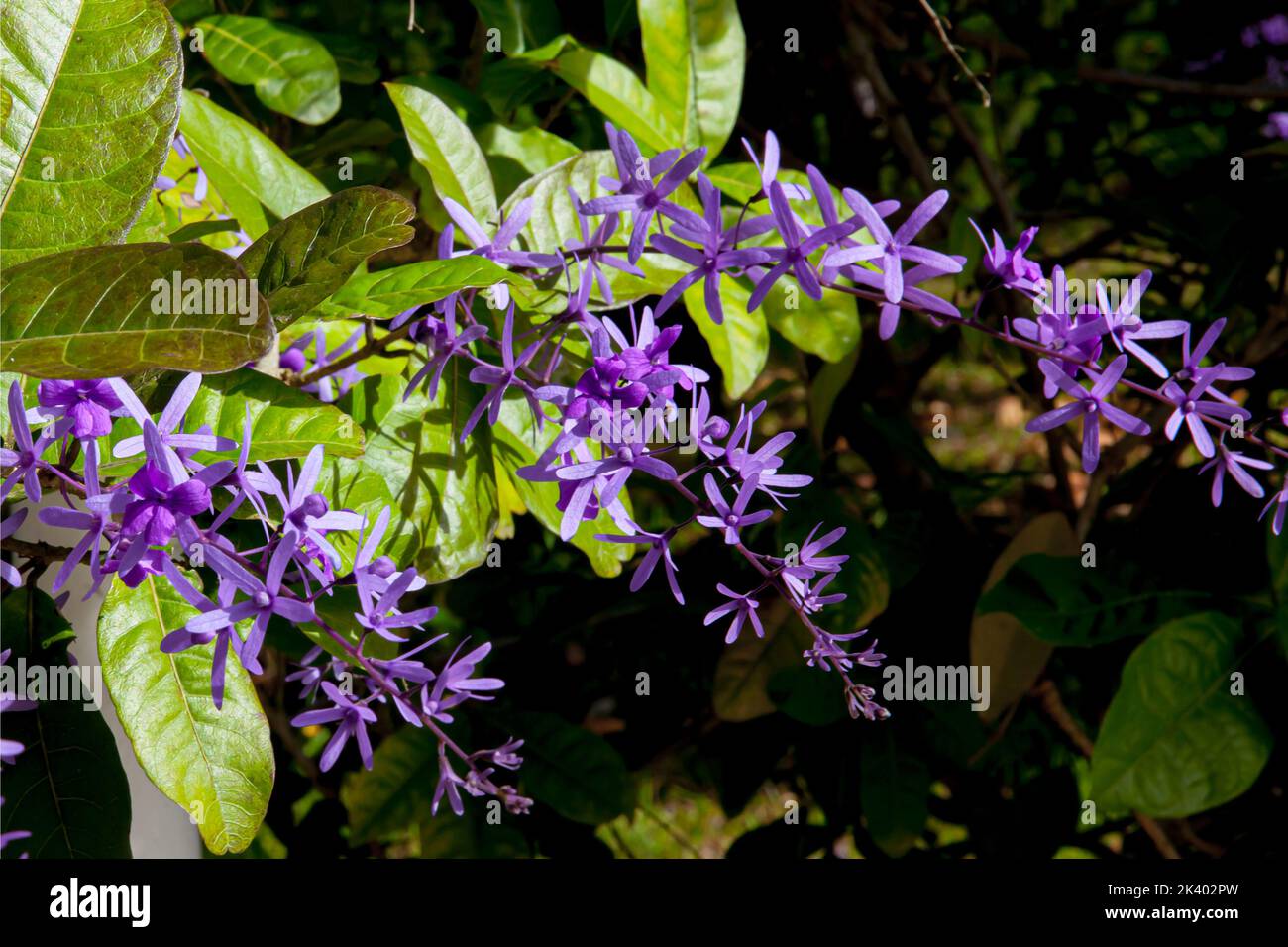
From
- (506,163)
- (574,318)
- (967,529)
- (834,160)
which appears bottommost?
(967,529)

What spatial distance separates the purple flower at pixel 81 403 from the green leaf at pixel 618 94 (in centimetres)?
57

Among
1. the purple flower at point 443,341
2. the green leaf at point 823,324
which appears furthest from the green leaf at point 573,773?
the purple flower at point 443,341

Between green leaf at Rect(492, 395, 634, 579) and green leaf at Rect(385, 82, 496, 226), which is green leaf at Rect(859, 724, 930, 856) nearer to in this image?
green leaf at Rect(492, 395, 634, 579)

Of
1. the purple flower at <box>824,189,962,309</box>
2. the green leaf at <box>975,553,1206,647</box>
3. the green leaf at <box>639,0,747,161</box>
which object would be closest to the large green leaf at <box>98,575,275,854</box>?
the purple flower at <box>824,189,962,309</box>

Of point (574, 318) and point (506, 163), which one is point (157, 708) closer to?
point (574, 318)

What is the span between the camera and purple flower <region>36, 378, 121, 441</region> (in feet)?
2.16

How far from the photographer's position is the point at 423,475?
883 millimetres

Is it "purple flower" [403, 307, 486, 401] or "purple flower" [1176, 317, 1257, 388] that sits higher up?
"purple flower" [403, 307, 486, 401]

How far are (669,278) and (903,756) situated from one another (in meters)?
0.84

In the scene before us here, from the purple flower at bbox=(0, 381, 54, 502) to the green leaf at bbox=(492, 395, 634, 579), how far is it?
373 millimetres

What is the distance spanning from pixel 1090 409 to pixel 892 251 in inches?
7.3

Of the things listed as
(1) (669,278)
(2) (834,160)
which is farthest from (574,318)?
(2) (834,160)

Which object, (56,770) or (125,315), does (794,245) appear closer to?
(125,315)
